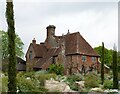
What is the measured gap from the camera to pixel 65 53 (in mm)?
50969

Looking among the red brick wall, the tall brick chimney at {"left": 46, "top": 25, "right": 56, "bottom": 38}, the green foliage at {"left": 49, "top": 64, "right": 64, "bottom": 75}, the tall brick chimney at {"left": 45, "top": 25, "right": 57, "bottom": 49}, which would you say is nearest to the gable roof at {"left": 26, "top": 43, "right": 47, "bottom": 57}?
the tall brick chimney at {"left": 45, "top": 25, "right": 57, "bottom": 49}

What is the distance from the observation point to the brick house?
49.8 metres

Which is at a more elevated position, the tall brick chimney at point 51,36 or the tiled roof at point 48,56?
the tall brick chimney at point 51,36

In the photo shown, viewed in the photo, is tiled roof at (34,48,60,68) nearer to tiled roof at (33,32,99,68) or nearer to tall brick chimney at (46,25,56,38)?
tiled roof at (33,32,99,68)

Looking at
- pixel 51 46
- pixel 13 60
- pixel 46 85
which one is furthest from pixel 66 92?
pixel 51 46

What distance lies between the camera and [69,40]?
172 ft

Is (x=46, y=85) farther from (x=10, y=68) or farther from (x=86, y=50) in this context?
(x=86, y=50)

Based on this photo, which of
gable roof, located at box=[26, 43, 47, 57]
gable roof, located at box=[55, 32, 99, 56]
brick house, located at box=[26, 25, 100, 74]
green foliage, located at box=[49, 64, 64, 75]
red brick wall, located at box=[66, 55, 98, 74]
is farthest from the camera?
gable roof, located at box=[26, 43, 47, 57]

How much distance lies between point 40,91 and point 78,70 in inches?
1086

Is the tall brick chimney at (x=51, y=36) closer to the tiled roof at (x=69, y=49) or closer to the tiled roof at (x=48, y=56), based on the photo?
the tiled roof at (x=69, y=49)

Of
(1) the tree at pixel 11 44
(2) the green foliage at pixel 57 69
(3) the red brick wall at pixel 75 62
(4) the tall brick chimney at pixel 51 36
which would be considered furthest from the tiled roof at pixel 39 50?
(1) the tree at pixel 11 44

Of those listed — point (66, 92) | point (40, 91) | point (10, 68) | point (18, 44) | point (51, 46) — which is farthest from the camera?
point (18, 44)

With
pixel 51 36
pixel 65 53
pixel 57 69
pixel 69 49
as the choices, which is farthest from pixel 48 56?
pixel 57 69

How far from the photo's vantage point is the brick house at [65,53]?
49781 millimetres
